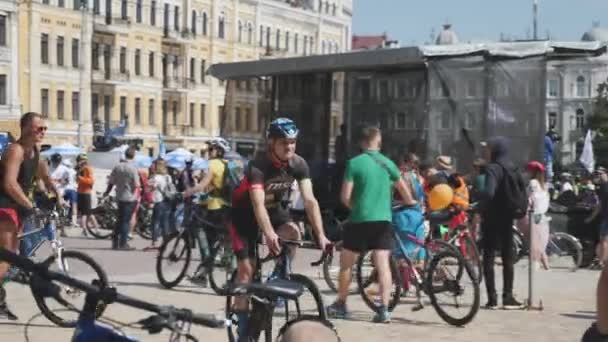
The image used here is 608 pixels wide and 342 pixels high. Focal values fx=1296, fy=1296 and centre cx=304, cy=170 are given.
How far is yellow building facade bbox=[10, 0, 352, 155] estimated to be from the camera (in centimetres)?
7131

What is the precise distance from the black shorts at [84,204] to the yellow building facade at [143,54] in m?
37.1

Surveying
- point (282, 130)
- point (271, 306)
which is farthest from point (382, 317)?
point (271, 306)

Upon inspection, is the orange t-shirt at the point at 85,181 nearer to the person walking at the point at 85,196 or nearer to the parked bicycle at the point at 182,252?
the person walking at the point at 85,196

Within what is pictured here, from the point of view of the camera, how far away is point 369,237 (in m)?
11.1

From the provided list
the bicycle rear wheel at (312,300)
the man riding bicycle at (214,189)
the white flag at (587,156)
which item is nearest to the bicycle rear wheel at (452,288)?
the man riding bicycle at (214,189)

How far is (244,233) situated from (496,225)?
432cm

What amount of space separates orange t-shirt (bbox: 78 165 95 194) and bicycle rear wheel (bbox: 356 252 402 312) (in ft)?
49.3

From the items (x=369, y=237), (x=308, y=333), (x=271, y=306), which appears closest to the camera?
(x=308, y=333)

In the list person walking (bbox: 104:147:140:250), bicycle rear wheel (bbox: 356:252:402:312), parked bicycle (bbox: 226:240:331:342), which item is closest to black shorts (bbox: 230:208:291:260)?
parked bicycle (bbox: 226:240:331:342)

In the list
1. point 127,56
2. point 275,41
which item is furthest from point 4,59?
point 275,41

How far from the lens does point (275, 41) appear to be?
90.1 m

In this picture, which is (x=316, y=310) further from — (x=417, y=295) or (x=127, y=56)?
(x=127, y=56)

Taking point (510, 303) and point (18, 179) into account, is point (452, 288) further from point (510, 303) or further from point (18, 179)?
point (18, 179)

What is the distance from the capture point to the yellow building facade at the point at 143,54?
234ft
